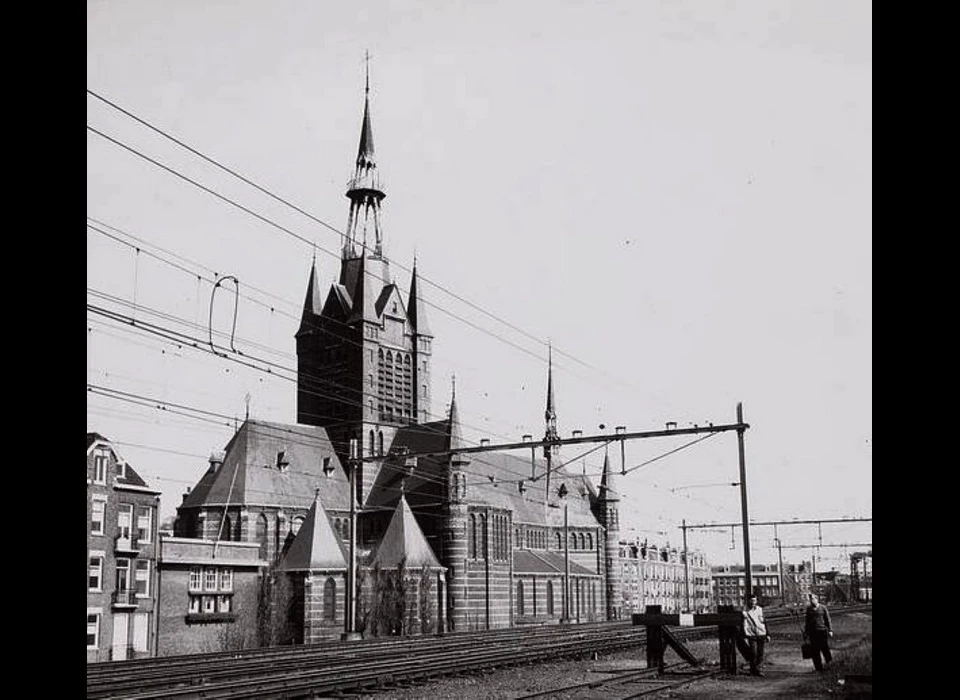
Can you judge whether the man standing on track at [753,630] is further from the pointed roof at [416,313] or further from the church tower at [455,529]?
the pointed roof at [416,313]

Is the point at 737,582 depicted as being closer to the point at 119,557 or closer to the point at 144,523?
the point at 144,523

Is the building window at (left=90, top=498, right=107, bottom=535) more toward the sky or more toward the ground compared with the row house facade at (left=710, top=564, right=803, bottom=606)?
more toward the sky

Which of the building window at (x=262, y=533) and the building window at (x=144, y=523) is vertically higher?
the building window at (x=144, y=523)

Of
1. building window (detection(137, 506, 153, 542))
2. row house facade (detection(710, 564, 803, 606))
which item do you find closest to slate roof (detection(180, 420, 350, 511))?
building window (detection(137, 506, 153, 542))

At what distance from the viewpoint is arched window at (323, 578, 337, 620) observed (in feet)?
197

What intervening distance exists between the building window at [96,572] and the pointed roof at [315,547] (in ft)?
59.1

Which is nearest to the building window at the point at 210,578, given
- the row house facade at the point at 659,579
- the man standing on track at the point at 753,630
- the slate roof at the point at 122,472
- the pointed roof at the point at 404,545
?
the slate roof at the point at 122,472

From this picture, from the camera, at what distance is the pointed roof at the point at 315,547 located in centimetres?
6106

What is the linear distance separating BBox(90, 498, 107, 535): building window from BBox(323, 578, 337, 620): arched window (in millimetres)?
19419

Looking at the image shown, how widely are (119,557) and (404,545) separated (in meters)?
25.2

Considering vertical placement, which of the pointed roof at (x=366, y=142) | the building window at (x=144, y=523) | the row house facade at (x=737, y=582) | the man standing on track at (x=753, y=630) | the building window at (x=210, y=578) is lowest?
the row house facade at (x=737, y=582)

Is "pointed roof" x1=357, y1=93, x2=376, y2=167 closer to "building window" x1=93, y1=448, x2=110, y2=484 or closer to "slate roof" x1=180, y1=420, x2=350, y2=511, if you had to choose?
"slate roof" x1=180, y1=420, x2=350, y2=511
